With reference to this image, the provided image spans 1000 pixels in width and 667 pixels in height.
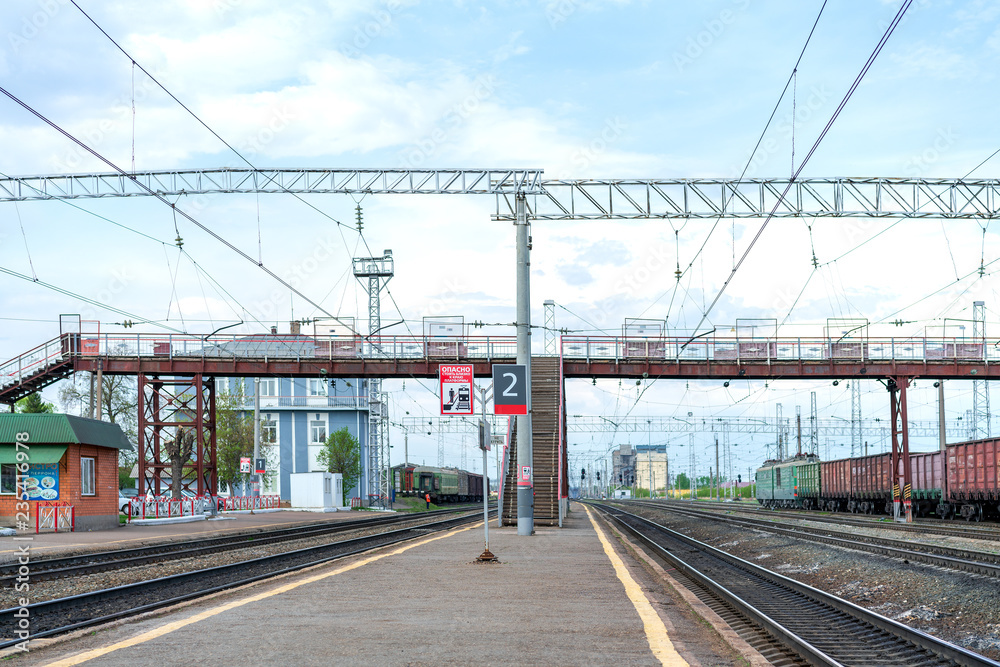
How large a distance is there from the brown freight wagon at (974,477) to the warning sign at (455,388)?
24083 millimetres

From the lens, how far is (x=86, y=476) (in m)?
33.8

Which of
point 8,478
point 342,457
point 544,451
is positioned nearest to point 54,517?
point 8,478

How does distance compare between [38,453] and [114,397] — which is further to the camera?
[114,397]

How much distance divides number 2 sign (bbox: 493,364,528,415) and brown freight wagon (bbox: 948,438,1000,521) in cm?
2091

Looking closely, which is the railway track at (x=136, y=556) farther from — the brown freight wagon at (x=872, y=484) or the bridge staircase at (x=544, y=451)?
the brown freight wagon at (x=872, y=484)

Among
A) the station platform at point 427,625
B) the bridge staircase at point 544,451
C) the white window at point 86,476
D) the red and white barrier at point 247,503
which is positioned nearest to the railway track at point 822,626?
the station platform at point 427,625

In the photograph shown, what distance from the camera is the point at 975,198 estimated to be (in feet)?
106

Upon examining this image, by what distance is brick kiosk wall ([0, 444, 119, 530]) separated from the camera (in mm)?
32281

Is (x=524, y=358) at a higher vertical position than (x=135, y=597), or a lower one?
higher

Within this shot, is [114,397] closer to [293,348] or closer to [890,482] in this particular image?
[293,348]

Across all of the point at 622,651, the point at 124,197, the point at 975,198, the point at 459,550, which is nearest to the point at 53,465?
the point at 124,197

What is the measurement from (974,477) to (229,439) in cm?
4857

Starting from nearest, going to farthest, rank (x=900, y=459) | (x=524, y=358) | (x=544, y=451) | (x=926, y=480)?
(x=524, y=358) < (x=544, y=451) < (x=926, y=480) < (x=900, y=459)

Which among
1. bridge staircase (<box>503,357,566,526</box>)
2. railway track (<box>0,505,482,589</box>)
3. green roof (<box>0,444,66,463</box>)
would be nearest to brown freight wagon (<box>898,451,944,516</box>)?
bridge staircase (<box>503,357,566,526</box>)
